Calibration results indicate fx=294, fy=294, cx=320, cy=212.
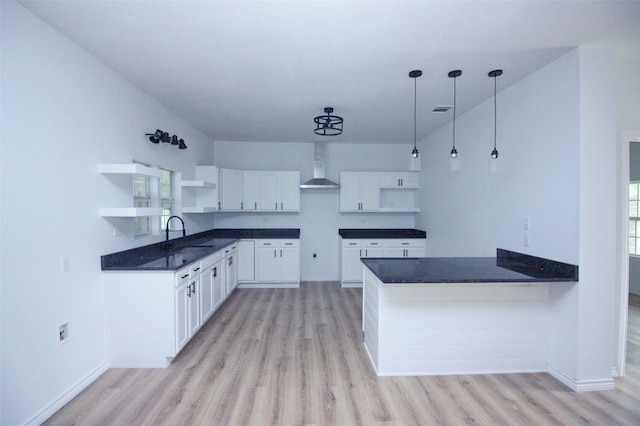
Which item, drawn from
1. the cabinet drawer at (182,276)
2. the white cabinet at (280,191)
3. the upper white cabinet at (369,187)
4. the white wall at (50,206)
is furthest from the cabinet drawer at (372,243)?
the white wall at (50,206)

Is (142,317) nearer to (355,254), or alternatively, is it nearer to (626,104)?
(355,254)

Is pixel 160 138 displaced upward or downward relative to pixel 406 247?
upward

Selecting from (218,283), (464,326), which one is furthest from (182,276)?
(464,326)

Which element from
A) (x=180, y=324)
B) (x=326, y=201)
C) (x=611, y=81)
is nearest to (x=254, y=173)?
(x=326, y=201)

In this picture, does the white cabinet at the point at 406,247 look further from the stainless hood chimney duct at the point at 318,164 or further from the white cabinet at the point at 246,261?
the white cabinet at the point at 246,261

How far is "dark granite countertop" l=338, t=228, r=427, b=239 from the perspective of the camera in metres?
5.32

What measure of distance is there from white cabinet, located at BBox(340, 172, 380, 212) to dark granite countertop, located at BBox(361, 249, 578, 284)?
8.50 ft

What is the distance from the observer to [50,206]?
6.64ft

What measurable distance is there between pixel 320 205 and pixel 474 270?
3599 mm

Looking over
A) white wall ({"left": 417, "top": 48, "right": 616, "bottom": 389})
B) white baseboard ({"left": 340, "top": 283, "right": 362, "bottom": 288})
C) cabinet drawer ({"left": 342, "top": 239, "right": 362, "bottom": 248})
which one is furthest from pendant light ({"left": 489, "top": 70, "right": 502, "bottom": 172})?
white baseboard ({"left": 340, "top": 283, "right": 362, "bottom": 288})

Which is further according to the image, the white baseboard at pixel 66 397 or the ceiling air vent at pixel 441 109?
the ceiling air vent at pixel 441 109

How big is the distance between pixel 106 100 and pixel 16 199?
122cm

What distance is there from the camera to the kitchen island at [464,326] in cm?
251

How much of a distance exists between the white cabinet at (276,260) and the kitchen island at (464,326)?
108 inches
